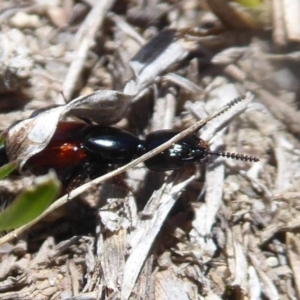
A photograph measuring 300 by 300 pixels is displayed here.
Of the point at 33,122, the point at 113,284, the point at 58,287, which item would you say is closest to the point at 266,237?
the point at 113,284

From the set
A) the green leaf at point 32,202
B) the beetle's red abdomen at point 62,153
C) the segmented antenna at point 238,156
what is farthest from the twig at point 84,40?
the green leaf at point 32,202

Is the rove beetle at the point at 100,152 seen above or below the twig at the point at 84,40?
below

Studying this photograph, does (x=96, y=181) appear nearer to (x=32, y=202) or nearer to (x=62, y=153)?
(x=32, y=202)

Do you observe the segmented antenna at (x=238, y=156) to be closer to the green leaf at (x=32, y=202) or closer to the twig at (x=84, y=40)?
the twig at (x=84, y=40)

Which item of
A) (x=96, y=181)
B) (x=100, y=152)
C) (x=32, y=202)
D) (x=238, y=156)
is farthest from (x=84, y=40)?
(x=32, y=202)

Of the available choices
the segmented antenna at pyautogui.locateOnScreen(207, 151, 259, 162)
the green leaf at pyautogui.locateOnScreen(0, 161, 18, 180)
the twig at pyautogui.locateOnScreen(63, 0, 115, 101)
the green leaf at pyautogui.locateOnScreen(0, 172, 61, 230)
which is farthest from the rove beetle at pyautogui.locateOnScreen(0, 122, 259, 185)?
the green leaf at pyautogui.locateOnScreen(0, 172, 61, 230)

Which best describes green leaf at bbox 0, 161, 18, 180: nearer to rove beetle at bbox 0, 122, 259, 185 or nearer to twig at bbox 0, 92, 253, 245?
twig at bbox 0, 92, 253, 245
